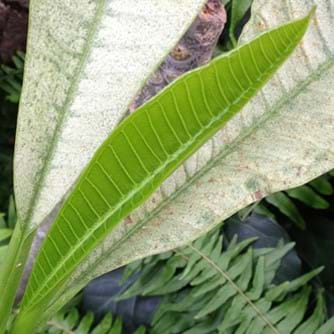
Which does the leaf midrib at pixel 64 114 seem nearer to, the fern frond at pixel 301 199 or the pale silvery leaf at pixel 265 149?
the pale silvery leaf at pixel 265 149

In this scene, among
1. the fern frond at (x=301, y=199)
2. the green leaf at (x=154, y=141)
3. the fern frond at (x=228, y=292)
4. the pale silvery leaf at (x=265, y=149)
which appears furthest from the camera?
the fern frond at (x=301, y=199)

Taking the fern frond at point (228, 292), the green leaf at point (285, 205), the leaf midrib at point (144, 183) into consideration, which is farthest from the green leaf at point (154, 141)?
the green leaf at point (285, 205)

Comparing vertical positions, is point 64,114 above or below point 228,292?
above

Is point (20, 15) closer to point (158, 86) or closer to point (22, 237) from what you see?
point (158, 86)

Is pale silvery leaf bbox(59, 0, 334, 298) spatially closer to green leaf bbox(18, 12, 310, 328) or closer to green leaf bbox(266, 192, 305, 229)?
green leaf bbox(18, 12, 310, 328)

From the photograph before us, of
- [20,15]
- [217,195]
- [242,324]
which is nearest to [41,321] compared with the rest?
[217,195]

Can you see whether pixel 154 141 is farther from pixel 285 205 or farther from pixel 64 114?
pixel 285 205

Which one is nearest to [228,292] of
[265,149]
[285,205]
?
[285,205]

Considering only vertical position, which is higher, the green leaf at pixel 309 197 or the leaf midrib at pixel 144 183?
the green leaf at pixel 309 197
